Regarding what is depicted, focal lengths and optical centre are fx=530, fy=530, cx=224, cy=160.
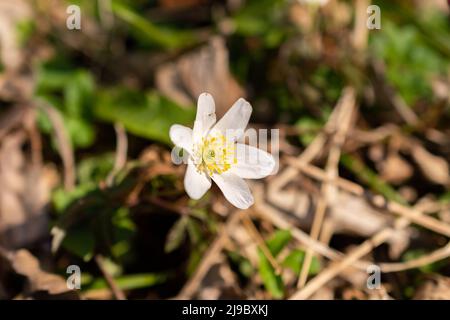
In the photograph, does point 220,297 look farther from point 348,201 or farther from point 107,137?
point 107,137

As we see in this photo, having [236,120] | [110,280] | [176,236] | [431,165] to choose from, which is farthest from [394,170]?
[110,280]

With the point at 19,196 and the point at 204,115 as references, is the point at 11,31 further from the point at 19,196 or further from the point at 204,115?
the point at 204,115

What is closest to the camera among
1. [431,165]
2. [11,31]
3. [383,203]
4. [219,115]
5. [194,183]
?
[194,183]

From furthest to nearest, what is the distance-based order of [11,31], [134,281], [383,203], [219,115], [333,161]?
[11,31], [219,115], [333,161], [383,203], [134,281]

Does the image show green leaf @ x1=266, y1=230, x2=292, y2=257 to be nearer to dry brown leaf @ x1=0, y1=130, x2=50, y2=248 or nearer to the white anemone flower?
the white anemone flower

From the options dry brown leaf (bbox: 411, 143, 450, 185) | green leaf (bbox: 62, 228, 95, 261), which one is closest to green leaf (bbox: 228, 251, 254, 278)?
green leaf (bbox: 62, 228, 95, 261)

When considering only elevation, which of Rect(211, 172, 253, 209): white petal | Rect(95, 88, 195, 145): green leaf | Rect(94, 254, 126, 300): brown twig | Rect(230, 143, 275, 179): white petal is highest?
Rect(95, 88, 195, 145): green leaf

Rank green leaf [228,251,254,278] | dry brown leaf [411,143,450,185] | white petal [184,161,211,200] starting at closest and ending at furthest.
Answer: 1. white petal [184,161,211,200]
2. green leaf [228,251,254,278]
3. dry brown leaf [411,143,450,185]

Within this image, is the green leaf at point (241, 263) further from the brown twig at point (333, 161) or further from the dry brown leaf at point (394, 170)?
the dry brown leaf at point (394, 170)
